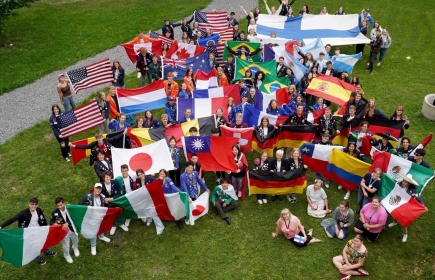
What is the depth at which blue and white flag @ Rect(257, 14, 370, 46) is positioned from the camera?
70.0ft

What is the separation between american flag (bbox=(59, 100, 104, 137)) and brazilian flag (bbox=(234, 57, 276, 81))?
238 inches

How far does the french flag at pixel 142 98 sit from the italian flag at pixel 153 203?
5272mm

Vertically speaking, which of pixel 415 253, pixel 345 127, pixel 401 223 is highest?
pixel 345 127

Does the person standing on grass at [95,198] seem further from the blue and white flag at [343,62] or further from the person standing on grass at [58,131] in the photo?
the blue and white flag at [343,62]

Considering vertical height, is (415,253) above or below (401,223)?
below

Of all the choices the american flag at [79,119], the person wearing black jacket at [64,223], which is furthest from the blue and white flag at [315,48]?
the person wearing black jacket at [64,223]

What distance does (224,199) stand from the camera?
1183 centimetres

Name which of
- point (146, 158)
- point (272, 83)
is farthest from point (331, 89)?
point (146, 158)

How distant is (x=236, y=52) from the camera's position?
18.1 metres

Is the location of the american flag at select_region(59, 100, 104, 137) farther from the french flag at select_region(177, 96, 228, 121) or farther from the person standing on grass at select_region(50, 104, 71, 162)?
the french flag at select_region(177, 96, 228, 121)

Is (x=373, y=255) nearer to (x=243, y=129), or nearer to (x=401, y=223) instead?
(x=401, y=223)

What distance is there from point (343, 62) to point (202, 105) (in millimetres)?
7359

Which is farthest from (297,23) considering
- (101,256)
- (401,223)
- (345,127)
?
(101,256)

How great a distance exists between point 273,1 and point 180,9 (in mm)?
7535
